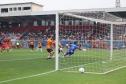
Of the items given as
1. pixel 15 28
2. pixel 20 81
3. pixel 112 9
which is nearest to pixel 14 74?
pixel 20 81

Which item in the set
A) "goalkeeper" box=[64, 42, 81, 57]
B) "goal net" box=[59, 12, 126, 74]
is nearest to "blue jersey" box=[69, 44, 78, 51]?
"goalkeeper" box=[64, 42, 81, 57]

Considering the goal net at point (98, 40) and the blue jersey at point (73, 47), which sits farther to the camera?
the blue jersey at point (73, 47)

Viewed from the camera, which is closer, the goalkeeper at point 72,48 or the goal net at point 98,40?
the goal net at point 98,40

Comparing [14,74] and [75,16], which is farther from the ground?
[75,16]

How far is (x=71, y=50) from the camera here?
25.4m

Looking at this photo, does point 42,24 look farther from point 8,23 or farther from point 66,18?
point 66,18

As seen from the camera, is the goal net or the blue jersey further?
the blue jersey

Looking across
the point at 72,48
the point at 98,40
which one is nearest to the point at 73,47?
the point at 72,48

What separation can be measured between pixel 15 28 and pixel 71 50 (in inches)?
1632

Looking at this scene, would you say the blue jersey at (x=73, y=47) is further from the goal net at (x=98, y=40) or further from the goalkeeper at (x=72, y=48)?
the goal net at (x=98, y=40)

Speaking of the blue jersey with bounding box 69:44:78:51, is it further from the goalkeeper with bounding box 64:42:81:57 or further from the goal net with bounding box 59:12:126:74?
the goal net with bounding box 59:12:126:74

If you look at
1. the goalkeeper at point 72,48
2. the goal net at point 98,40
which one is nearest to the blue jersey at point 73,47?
the goalkeeper at point 72,48

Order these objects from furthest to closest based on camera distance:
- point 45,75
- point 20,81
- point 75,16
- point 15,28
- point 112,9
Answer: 1. point 15,28
2. point 112,9
3. point 75,16
4. point 45,75
5. point 20,81

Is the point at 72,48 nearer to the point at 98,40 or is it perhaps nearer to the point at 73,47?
the point at 73,47
